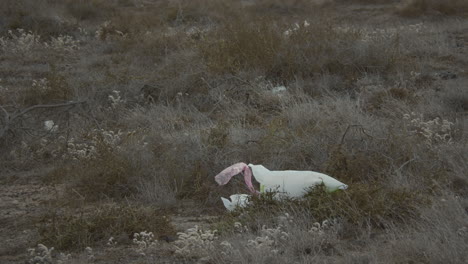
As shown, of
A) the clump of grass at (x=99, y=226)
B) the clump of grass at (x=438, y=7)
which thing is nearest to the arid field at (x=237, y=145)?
the clump of grass at (x=99, y=226)

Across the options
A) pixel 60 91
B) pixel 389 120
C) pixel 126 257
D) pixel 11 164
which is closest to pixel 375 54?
pixel 389 120

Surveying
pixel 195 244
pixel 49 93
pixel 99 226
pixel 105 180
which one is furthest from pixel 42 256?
pixel 49 93

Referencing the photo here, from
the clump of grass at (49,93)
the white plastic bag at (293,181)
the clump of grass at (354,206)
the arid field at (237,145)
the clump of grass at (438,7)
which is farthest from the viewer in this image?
the clump of grass at (438,7)

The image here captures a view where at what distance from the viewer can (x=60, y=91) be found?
7730 mm

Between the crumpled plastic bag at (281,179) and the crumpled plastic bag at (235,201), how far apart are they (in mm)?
150

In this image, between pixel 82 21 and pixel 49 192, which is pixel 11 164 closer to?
pixel 49 192

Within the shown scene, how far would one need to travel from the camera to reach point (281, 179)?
4.64 m

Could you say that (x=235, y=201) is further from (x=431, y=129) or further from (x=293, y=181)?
(x=431, y=129)

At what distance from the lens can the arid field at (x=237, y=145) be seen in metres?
3.83

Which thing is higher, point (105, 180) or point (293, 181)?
point (293, 181)

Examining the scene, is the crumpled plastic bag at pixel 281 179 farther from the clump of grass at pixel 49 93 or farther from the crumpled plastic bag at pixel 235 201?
the clump of grass at pixel 49 93

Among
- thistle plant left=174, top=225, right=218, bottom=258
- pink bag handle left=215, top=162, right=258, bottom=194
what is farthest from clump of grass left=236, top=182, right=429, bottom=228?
pink bag handle left=215, top=162, right=258, bottom=194

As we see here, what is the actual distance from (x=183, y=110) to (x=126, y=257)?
3418 millimetres

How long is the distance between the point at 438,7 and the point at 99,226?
1148 centimetres
